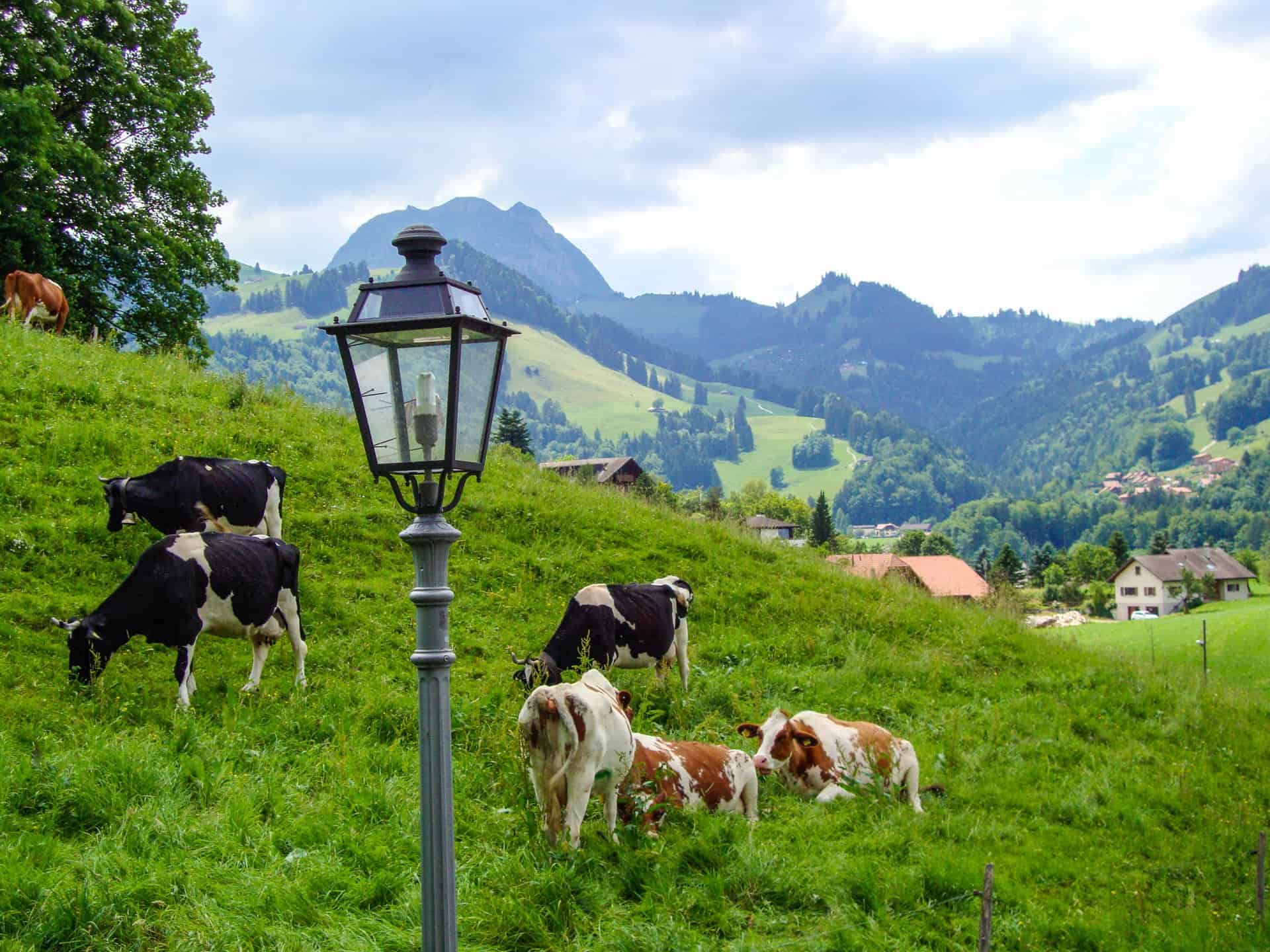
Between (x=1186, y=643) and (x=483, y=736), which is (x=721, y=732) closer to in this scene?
Result: (x=483, y=736)

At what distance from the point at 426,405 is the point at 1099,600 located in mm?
131202

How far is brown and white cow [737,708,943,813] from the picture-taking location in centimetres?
1110

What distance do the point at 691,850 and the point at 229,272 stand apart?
29615 millimetres

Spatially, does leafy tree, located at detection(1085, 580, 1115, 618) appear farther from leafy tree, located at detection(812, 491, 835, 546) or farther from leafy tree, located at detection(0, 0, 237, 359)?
leafy tree, located at detection(0, 0, 237, 359)

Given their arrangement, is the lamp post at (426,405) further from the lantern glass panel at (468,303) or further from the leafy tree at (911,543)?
the leafy tree at (911,543)

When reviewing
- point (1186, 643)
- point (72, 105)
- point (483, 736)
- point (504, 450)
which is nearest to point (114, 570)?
point (483, 736)

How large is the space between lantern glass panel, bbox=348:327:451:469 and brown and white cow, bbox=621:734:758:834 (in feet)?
15.7

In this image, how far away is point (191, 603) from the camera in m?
11.1

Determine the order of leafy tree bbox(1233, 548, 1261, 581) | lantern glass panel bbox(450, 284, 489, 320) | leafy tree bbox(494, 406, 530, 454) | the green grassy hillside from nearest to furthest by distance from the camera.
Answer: lantern glass panel bbox(450, 284, 489, 320)
the green grassy hillside
leafy tree bbox(494, 406, 530, 454)
leafy tree bbox(1233, 548, 1261, 581)

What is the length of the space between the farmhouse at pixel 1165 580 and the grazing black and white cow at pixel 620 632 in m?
133

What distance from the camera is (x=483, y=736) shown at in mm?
10688

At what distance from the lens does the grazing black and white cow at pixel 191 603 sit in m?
10.9

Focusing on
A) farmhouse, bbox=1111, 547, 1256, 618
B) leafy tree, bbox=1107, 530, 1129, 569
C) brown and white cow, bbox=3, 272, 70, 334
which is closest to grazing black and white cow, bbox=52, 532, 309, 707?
brown and white cow, bbox=3, 272, 70, 334

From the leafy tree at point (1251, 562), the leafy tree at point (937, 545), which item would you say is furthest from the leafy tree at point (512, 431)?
the leafy tree at point (1251, 562)
